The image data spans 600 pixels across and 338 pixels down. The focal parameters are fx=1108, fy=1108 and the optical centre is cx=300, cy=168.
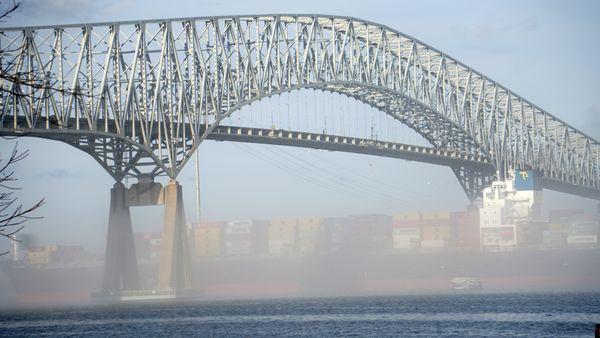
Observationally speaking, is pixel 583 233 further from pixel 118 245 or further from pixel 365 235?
pixel 118 245

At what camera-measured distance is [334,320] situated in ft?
221

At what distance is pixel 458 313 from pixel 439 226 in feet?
270

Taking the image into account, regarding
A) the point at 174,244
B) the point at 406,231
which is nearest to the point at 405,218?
the point at 406,231

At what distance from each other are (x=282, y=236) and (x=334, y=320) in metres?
85.0

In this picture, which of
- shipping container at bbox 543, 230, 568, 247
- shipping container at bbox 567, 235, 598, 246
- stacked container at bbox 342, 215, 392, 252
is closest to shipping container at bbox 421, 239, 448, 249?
stacked container at bbox 342, 215, 392, 252

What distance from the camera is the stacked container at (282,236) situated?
150375 mm

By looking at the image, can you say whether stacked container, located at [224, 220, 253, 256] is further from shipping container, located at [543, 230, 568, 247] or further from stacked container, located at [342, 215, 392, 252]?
shipping container, located at [543, 230, 568, 247]

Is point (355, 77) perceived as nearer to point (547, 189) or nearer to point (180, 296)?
point (180, 296)

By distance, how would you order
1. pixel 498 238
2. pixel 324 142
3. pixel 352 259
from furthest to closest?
pixel 498 238
pixel 352 259
pixel 324 142

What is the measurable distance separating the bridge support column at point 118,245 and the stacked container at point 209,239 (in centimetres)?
5574

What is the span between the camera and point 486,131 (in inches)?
6038

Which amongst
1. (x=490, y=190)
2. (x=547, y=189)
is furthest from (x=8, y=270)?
(x=547, y=189)

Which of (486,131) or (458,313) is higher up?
(486,131)

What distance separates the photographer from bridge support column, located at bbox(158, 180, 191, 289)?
9175 centimetres
